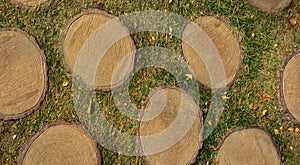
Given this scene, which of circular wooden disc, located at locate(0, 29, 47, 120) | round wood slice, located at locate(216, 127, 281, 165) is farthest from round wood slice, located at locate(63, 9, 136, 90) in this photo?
round wood slice, located at locate(216, 127, 281, 165)

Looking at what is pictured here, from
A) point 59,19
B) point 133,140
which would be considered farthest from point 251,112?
point 59,19

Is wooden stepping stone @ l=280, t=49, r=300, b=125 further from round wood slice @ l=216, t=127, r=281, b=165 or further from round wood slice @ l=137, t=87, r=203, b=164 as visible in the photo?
round wood slice @ l=137, t=87, r=203, b=164

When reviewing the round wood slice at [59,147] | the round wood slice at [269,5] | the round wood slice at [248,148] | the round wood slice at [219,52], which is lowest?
the round wood slice at [248,148]

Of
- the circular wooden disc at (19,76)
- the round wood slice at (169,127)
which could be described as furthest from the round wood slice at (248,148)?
the circular wooden disc at (19,76)

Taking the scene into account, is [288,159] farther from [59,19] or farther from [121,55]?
[59,19]

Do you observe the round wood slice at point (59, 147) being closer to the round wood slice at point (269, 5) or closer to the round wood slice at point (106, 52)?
the round wood slice at point (106, 52)

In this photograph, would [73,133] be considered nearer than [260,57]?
Yes
